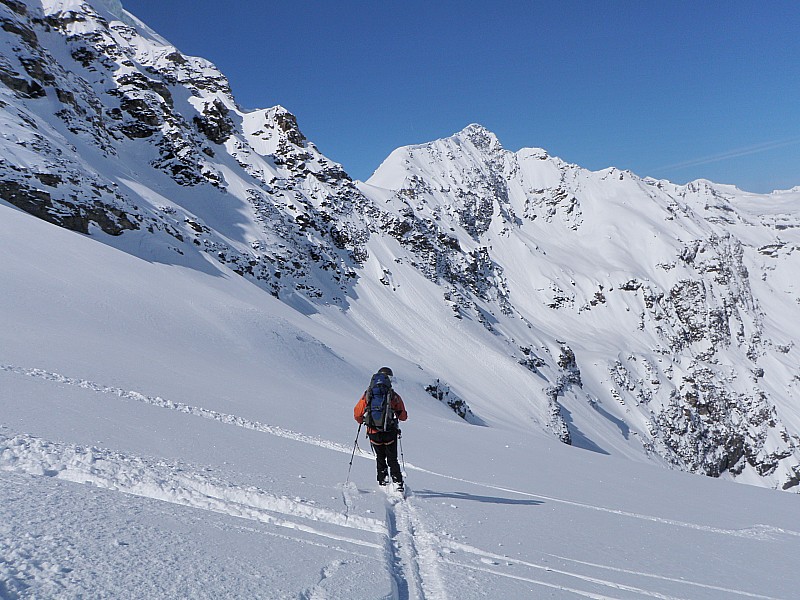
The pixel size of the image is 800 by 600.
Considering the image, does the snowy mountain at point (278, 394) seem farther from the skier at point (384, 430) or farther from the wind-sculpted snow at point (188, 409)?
the skier at point (384, 430)

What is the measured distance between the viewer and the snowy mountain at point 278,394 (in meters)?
4.12

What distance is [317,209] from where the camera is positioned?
75.9 metres

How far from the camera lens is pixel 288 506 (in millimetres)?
5188

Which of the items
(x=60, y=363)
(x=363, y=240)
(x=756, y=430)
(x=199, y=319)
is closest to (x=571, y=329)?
(x=756, y=430)

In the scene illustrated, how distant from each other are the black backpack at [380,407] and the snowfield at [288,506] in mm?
887

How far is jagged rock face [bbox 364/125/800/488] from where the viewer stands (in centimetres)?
9169

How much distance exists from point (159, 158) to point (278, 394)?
2211 inches

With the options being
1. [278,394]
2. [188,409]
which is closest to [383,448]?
[188,409]

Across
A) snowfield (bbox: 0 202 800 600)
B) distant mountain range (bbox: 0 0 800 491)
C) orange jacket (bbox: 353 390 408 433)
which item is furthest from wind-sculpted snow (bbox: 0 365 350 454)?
distant mountain range (bbox: 0 0 800 491)

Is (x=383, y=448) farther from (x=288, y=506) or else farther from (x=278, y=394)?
(x=278, y=394)

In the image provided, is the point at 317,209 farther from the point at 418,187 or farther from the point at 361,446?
the point at 361,446

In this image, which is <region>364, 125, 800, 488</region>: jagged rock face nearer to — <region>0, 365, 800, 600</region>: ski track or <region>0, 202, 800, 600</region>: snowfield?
<region>0, 202, 800, 600</region>: snowfield

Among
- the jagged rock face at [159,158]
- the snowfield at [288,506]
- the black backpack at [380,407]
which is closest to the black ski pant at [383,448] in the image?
the black backpack at [380,407]

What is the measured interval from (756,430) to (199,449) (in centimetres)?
14023
